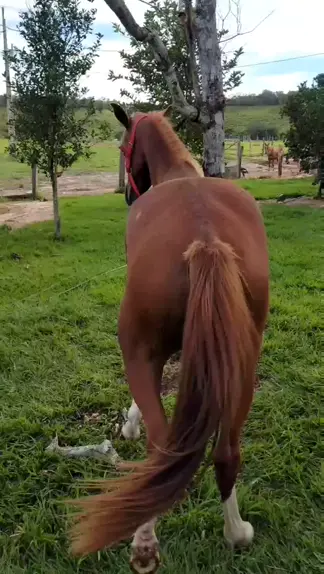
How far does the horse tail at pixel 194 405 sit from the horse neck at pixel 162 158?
1.43 m

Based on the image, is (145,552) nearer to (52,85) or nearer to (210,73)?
(210,73)

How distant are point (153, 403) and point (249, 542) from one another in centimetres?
81

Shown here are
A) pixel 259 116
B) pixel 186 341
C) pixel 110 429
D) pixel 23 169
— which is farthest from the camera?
pixel 259 116

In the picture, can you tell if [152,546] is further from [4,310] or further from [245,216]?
[4,310]

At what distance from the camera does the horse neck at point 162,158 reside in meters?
2.93

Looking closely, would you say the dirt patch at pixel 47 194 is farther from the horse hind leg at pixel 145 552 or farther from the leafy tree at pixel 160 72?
the horse hind leg at pixel 145 552

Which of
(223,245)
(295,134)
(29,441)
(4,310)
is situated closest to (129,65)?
(295,134)

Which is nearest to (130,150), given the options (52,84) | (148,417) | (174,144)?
(174,144)

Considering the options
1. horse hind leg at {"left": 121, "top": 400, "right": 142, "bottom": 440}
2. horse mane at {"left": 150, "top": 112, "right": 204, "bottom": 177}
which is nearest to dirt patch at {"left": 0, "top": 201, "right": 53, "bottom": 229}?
horse mane at {"left": 150, "top": 112, "right": 204, "bottom": 177}

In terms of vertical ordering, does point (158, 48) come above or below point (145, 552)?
above

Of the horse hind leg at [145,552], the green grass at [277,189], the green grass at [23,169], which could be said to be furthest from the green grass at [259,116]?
A: the horse hind leg at [145,552]

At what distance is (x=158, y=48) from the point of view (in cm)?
430

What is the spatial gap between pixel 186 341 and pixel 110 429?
5.37 ft

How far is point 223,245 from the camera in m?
1.63
